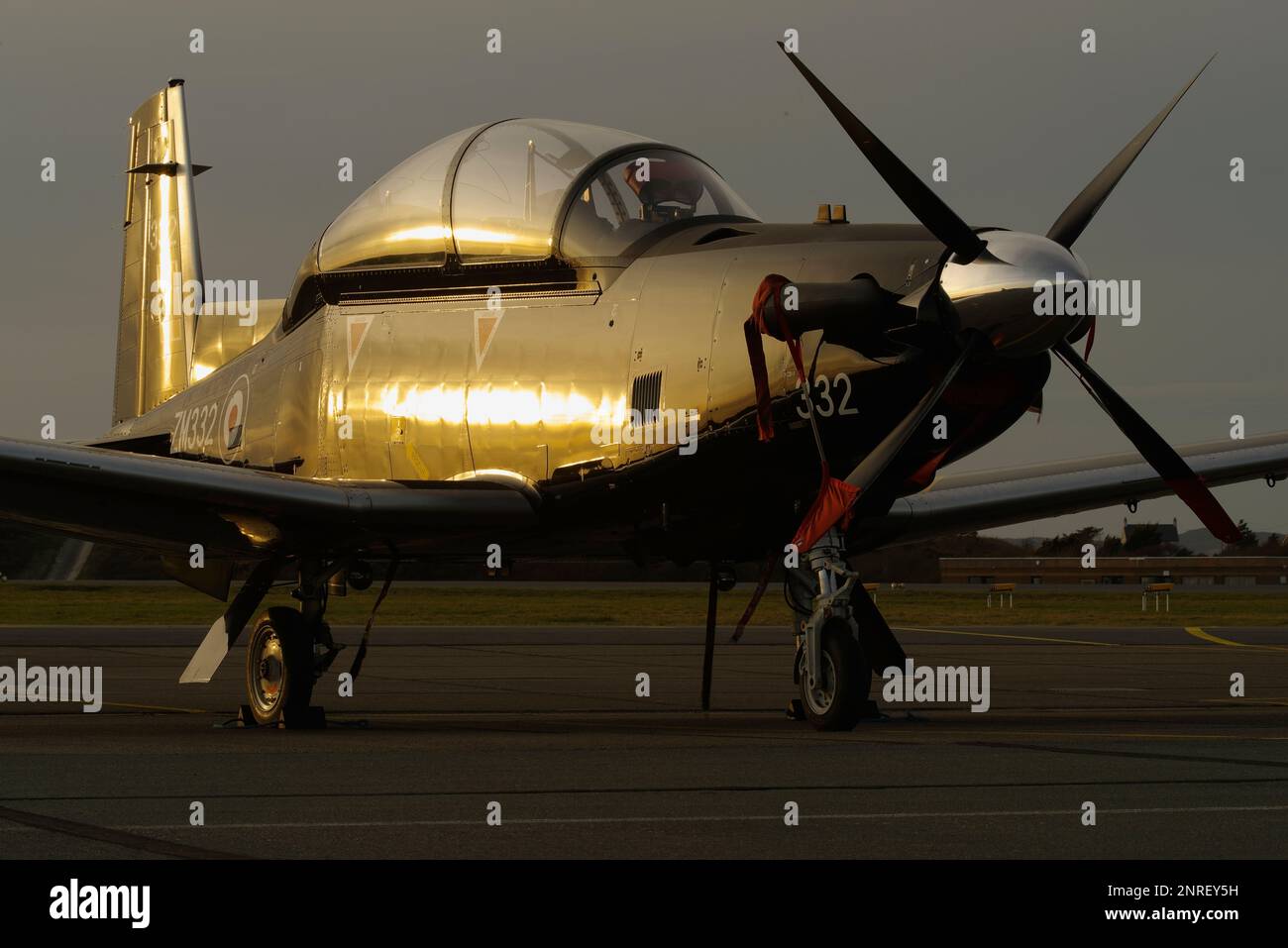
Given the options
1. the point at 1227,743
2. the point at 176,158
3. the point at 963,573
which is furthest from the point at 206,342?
the point at 963,573

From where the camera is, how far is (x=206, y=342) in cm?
1723

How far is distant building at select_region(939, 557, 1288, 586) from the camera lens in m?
66.9

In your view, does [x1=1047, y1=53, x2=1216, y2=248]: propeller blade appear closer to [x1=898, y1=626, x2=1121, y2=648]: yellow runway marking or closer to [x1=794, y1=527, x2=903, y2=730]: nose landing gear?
[x1=794, y1=527, x2=903, y2=730]: nose landing gear

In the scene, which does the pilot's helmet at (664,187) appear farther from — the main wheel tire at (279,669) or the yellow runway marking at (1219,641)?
the yellow runway marking at (1219,641)

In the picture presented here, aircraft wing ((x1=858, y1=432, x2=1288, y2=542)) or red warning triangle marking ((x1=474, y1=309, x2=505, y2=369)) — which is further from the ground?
red warning triangle marking ((x1=474, y1=309, x2=505, y2=369))

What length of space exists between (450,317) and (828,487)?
3134 millimetres

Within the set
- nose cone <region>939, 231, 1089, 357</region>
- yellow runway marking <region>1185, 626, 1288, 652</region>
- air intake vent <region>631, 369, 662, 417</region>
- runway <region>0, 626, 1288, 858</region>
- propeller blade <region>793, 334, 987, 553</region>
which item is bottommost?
runway <region>0, 626, 1288, 858</region>

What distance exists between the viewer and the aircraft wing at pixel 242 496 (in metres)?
11.1

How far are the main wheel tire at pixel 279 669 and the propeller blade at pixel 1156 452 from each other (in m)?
5.44

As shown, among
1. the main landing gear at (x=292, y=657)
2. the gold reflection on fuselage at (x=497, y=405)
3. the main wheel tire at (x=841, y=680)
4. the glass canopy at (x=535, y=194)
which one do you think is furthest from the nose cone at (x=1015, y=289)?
the main landing gear at (x=292, y=657)

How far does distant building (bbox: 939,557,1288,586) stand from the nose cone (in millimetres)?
55851

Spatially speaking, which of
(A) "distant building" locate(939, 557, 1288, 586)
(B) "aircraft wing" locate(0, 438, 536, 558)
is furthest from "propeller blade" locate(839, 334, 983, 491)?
(A) "distant building" locate(939, 557, 1288, 586)

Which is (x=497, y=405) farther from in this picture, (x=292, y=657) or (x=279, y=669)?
(x=279, y=669)
